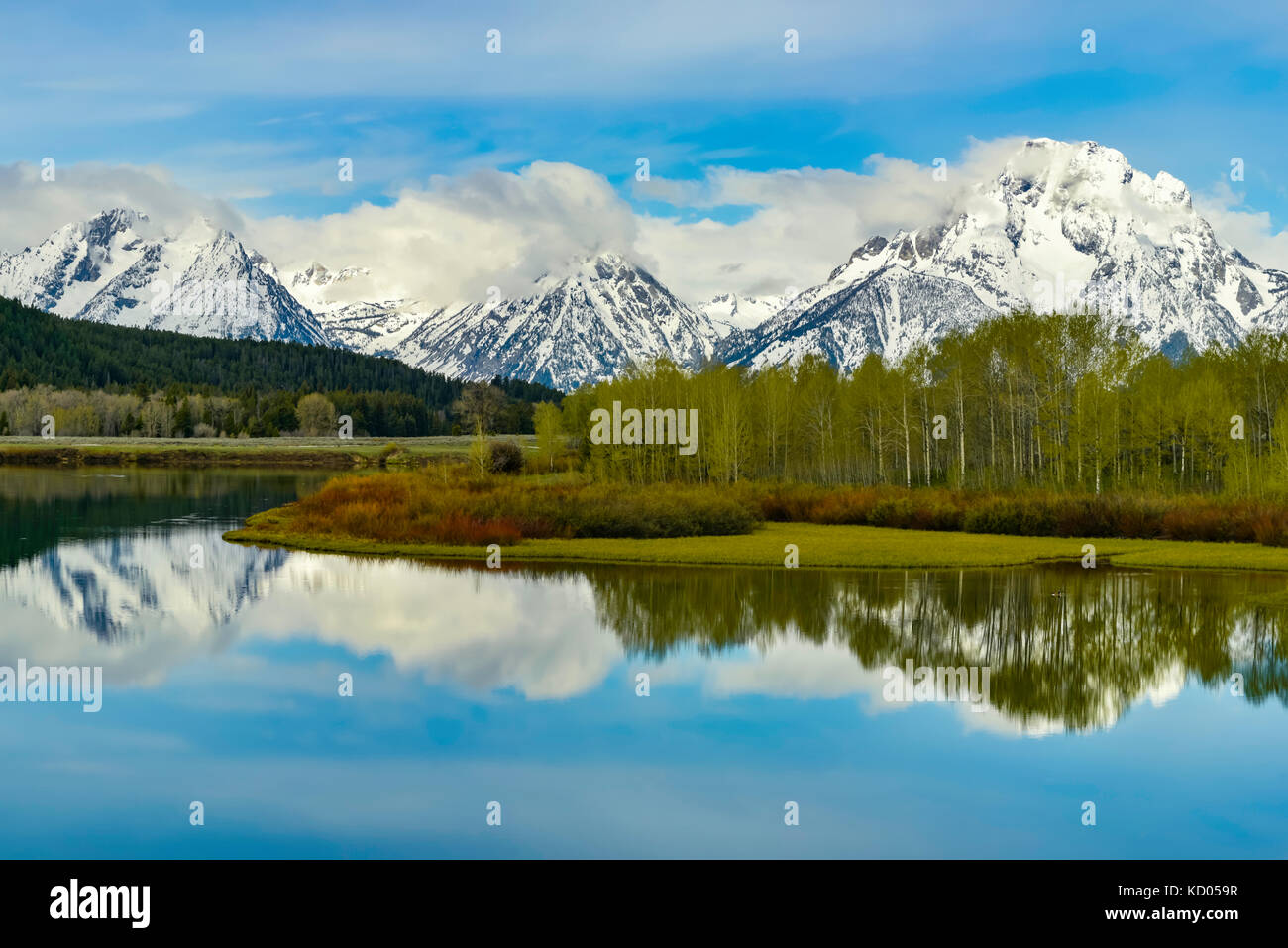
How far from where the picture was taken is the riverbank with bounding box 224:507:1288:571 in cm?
3997

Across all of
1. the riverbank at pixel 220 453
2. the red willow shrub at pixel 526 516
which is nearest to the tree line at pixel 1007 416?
the red willow shrub at pixel 526 516

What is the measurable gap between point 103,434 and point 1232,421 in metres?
171

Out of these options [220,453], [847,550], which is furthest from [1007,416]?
[220,453]

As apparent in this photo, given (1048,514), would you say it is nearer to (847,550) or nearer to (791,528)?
(791,528)

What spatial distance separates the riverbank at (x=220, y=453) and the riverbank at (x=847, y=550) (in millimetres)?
84026

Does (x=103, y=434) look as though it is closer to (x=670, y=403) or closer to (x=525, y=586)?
(x=670, y=403)

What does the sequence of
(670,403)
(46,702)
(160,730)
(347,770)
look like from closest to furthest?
(347,770) < (160,730) < (46,702) < (670,403)

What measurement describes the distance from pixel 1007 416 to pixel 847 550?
44.6 m

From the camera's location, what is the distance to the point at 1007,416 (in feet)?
271

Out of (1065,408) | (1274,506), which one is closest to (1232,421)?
(1065,408)

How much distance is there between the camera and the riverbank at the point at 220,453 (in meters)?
135

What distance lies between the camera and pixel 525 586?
3450 cm

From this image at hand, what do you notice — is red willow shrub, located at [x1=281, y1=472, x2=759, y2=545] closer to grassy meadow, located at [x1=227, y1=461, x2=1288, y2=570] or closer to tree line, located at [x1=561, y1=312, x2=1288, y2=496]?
grassy meadow, located at [x1=227, y1=461, x2=1288, y2=570]

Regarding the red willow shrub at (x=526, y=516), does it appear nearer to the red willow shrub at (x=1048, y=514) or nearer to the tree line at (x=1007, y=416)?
the red willow shrub at (x=1048, y=514)
